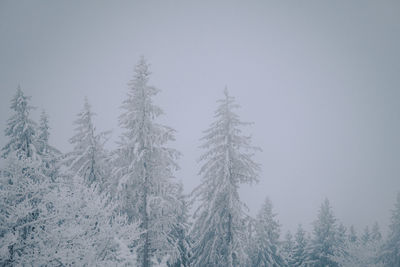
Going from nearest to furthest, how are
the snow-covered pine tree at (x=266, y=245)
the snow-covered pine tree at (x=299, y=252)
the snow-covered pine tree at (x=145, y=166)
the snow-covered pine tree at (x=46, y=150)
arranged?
the snow-covered pine tree at (x=145, y=166)
the snow-covered pine tree at (x=46, y=150)
the snow-covered pine tree at (x=266, y=245)
the snow-covered pine tree at (x=299, y=252)

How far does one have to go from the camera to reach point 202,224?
16.4m

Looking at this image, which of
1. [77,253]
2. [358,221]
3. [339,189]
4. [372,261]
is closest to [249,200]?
[358,221]

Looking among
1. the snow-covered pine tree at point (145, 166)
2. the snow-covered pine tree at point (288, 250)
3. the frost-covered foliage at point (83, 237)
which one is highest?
the snow-covered pine tree at point (145, 166)

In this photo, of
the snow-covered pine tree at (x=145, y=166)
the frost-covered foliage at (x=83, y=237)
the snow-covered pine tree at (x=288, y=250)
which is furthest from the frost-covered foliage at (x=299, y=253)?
the frost-covered foliage at (x=83, y=237)

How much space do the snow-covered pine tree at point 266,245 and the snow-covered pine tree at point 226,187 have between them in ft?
33.1

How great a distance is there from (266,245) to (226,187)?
13.9 m

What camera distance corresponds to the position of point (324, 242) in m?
26.0

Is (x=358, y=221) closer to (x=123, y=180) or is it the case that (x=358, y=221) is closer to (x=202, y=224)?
(x=202, y=224)

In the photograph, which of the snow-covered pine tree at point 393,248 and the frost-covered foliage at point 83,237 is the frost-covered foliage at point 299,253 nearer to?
the snow-covered pine tree at point 393,248

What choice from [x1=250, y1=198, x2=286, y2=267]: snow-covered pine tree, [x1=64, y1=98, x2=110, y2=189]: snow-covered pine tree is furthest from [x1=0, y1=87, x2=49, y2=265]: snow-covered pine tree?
[x1=250, y1=198, x2=286, y2=267]: snow-covered pine tree

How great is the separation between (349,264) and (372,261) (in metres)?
2.17

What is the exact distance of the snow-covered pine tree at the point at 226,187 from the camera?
15055mm

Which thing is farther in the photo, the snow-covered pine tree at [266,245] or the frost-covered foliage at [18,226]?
the snow-covered pine tree at [266,245]

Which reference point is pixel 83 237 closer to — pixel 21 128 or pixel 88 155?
pixel 88 155
